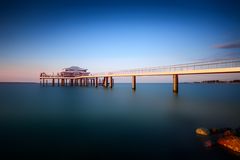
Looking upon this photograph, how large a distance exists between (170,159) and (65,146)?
4438mm

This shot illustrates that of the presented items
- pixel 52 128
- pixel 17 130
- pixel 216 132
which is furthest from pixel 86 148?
pixel 216 132

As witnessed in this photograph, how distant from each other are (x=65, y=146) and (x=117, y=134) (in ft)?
9.41

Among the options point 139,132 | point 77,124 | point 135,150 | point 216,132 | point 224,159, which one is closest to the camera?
point 224,159

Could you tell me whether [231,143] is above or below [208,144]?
above

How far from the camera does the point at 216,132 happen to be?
331 inches

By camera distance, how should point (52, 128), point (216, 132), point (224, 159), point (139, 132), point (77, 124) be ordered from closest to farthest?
point (224, 159) → point (216, 132) → point (139, 132) → point (52, 128) → point (77, 124)

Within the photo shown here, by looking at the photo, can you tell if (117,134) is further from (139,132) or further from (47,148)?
(47,148)

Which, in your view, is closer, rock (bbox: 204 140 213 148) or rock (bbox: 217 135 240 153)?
rock (bbox: 217 135 240 153)

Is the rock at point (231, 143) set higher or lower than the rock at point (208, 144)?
higher

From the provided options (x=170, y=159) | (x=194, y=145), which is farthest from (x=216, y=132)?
(x=170, y=159)

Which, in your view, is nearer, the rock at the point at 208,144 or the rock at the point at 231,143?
the rock at the point at 231,143

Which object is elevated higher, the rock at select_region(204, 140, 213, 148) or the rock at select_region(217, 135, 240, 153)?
the rock at select_region(217, 135, 240, 153)

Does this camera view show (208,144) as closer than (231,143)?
No

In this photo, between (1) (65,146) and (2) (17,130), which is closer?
(1) (65,146)
